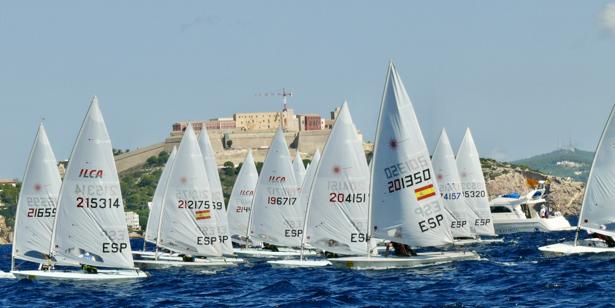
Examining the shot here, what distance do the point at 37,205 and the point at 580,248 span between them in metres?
20.5

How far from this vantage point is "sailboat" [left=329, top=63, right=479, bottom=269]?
48.9 meters

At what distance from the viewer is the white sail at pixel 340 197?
51.3 metres

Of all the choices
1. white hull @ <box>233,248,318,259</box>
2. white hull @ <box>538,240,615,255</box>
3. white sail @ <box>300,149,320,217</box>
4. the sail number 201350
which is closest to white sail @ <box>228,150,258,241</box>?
white sail @ <box>300,149,320,217</box>

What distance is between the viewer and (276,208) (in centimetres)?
6431

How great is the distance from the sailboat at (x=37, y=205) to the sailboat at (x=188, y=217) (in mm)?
6226

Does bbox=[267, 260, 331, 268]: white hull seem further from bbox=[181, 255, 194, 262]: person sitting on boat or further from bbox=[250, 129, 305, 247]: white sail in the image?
bbox=[250, 129, 305, 247]: white sail

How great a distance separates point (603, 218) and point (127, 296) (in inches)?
789

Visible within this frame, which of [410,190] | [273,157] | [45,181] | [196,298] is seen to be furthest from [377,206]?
[273,157]

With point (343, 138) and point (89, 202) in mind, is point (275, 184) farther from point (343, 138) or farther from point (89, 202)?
point (89, 202)

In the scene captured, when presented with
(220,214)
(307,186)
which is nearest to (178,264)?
(220,214)

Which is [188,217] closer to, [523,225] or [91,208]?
[91,208]

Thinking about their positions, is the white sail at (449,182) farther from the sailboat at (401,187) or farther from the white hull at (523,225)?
the white hull at (523,225)

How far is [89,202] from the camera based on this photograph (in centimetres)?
4797

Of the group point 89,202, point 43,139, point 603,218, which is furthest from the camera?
point 603,218
